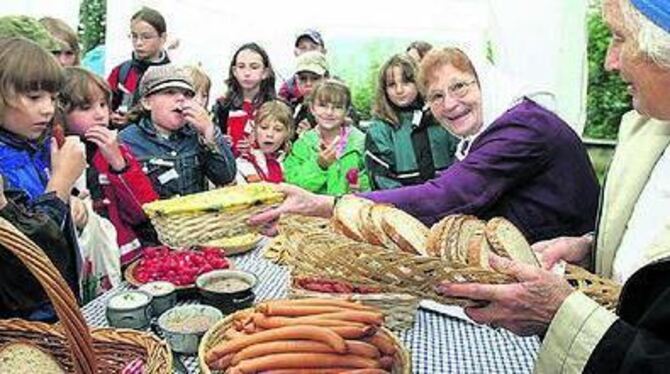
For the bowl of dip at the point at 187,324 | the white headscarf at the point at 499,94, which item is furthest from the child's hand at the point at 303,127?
the bowl of dip at the point at 187,324

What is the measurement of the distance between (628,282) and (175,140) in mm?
2745

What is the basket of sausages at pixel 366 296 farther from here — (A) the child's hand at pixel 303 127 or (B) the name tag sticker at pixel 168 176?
(A) the child's hand at pixel 303 127

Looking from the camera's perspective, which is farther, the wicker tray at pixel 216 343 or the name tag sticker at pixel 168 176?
the name tag sticker at pixel 168 176

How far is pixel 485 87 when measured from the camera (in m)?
2.67

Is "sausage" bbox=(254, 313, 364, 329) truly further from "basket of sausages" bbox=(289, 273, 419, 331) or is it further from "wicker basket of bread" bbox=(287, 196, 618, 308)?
"basket of sausages" bbox=(289, 273, 419, 331)

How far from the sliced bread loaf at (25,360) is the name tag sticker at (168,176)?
191cm

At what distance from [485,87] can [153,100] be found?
1.75m

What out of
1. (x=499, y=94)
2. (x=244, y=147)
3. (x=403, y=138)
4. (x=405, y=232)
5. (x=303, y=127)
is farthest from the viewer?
(x=303, y=127)

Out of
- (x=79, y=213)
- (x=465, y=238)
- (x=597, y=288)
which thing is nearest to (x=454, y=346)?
(x=465, y=238)

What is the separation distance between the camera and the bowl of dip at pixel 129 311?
2.05m

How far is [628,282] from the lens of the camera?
1.28m

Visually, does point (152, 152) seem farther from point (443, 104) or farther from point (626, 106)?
point (626, 106)

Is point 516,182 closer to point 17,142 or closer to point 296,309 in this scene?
point 296,309

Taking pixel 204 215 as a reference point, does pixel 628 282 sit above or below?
above
